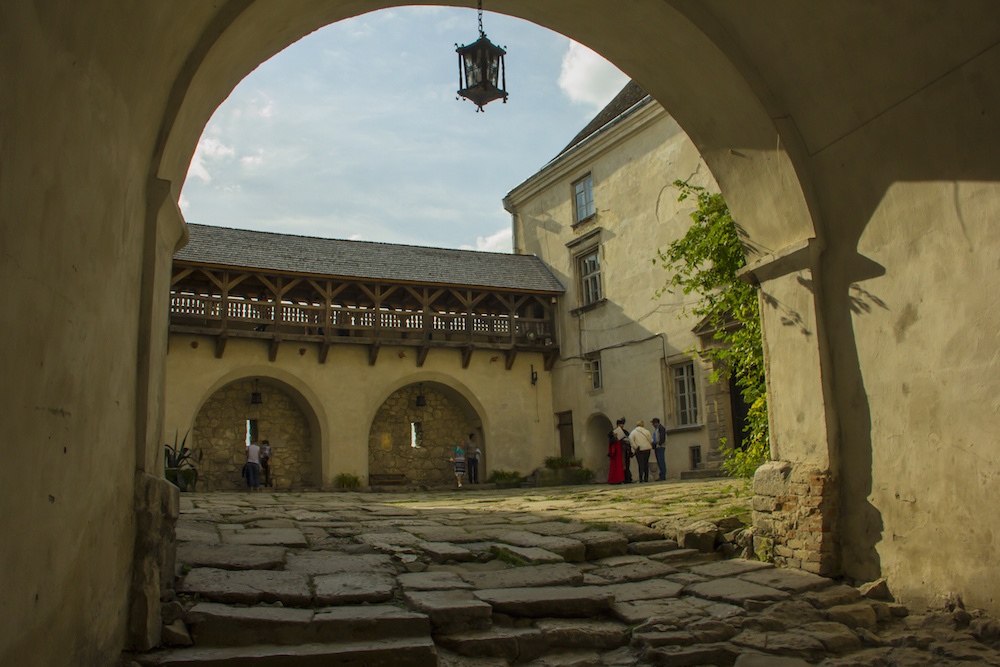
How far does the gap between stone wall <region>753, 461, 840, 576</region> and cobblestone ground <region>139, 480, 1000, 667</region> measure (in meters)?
0.14

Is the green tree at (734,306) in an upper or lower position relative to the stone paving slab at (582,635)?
upper

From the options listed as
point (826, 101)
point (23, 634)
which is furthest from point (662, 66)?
point (23, 634)

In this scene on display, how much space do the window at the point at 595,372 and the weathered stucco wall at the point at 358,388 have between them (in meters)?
1.81

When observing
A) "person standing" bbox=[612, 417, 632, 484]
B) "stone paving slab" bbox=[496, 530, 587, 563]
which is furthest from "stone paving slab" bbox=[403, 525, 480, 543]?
"person standing" bbox=[612, 417, 632, 484]

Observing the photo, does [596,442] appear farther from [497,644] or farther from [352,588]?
[497,644]

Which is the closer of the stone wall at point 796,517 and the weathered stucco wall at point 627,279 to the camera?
the stone wall at point 796,517

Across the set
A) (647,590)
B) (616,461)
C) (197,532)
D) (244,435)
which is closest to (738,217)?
(647,590)

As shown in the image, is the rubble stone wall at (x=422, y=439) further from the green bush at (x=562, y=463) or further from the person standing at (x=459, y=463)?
the green bush at (x=562, y=463)

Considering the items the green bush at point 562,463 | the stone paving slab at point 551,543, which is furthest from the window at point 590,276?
A: the stone paving slab at point 551,543

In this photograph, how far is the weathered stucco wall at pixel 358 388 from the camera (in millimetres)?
18422

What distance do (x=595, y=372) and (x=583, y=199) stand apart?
470cm

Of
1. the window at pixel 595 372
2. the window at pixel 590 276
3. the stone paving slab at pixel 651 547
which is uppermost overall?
the window at pixel 590 276

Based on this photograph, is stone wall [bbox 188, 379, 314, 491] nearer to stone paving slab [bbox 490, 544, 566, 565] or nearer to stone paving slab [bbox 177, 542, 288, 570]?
stone paving slab [bbox 177, 542, 288, 570]

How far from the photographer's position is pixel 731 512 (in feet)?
23.0
